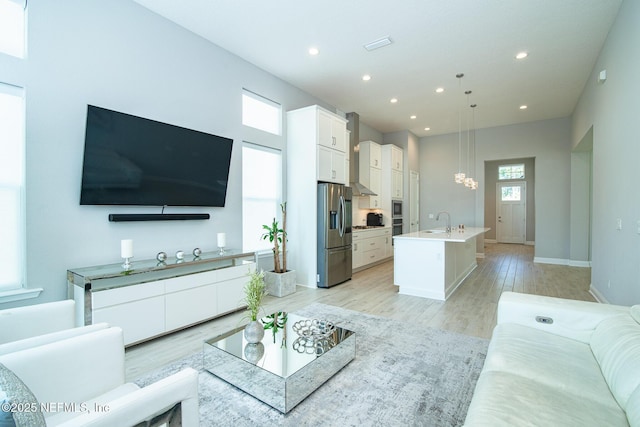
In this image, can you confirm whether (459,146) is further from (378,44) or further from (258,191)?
(258,191)

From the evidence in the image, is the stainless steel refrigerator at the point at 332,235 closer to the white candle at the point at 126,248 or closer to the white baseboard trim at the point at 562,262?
the white candle at the point at 126,248

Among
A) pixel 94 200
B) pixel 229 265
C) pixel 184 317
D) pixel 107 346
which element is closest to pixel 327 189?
pixel 229 265

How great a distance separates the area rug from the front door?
10.1 meters

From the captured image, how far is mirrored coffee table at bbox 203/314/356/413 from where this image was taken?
185 cm

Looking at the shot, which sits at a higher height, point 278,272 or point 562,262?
point 278,272

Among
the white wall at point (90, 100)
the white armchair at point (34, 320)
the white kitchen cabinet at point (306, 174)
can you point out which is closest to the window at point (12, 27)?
the white wall at point (90, 100)

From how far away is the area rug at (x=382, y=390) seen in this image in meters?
1.78

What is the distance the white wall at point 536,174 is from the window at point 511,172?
4.09m

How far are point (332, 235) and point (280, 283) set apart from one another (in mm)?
1190

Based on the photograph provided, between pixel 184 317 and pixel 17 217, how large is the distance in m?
1.67

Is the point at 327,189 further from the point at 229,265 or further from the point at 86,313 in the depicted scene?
the point at 86,313

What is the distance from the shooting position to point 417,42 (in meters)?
3.88

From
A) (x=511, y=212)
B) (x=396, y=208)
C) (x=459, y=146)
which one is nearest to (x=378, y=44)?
(x=396, y=208)

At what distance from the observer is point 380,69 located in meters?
4.63
